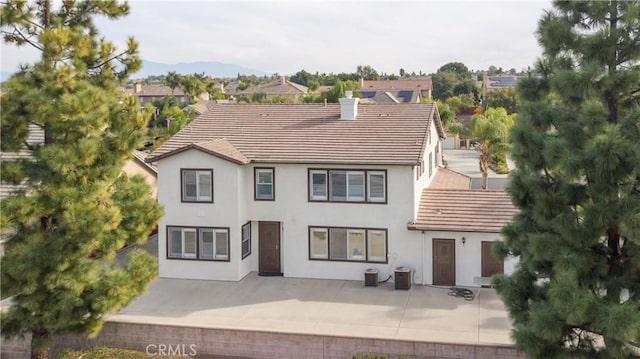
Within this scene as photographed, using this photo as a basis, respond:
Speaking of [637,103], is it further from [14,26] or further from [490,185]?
[490,185]

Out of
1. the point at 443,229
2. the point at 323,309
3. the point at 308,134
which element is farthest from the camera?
the point at 308,134

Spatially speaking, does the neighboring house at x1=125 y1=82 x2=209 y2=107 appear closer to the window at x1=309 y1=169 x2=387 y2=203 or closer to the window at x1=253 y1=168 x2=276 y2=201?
the window at x1=253 y1=168 x2=276 y2=201

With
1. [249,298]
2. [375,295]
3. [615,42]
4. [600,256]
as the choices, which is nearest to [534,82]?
[615,42]

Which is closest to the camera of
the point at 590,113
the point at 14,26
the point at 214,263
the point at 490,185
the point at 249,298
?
the point at 590,113

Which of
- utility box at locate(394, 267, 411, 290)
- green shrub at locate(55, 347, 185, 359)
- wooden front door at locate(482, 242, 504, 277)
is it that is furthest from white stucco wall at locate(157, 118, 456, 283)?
green shrub at locate(55, 347, 185, 359)

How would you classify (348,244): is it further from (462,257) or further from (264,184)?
(462,257)

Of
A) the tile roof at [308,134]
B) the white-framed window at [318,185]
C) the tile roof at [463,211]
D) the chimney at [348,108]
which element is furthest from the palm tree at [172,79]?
the tile roof at [463,211]

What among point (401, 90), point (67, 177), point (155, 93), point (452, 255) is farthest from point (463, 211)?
point (155, 93)
